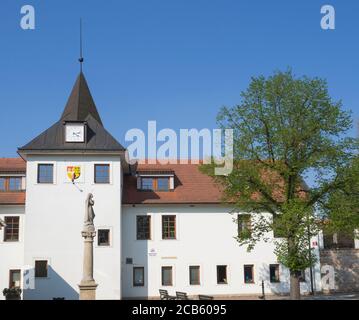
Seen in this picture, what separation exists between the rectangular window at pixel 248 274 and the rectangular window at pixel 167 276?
514 centimetres

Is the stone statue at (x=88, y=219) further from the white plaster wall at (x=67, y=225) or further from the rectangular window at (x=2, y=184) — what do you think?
the rectangular window at (x=2, y=184)

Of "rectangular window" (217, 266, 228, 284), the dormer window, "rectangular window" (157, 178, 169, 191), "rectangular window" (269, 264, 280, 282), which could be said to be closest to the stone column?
the dormer window

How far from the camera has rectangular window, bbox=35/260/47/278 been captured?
31047mm

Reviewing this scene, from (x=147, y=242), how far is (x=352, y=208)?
1404cm

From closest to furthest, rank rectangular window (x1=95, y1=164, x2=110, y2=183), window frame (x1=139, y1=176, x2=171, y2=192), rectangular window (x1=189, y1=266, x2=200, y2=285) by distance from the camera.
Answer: rectangular window (x1=95, y1=164, x2=110, y2=183) < rectangular window (x1=189, y1=266, x2=200, y2=285) < window frame (x1=139, y1=176, x2=171, y2=192)

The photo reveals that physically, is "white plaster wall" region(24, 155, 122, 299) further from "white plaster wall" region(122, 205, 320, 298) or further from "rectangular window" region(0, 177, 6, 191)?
"rectangular window" region(0, 177, 6, 191)

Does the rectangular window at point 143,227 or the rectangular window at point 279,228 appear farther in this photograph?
the rectangular window at point 143,227

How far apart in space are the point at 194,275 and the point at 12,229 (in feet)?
40.6

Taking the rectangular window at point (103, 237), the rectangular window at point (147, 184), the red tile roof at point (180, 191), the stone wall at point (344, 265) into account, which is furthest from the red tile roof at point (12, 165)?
the stone wall at point (344, 265)

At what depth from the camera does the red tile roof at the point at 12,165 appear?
3406 centimetres

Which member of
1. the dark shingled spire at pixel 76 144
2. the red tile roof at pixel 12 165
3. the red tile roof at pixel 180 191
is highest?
the dark shingled spire at pixel 76 144
